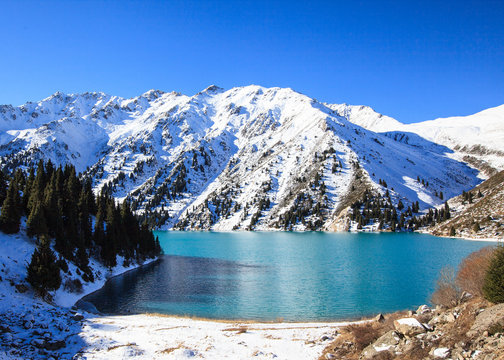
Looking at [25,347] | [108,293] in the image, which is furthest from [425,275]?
[25,347]

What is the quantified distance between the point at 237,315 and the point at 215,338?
15.7m

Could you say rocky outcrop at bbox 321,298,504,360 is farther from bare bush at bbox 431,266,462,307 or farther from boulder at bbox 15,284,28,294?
boulder at bbox 15,284,28,294

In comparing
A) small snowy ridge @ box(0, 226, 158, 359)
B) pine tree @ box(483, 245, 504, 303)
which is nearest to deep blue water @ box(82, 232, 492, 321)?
small snowy ridge @ box(0, 226, 158, 359)

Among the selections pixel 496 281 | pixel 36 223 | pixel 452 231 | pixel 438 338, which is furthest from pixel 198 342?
pixel 452 231

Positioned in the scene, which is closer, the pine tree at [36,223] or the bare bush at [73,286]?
the bare bush at [73,286]

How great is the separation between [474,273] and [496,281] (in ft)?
27.9

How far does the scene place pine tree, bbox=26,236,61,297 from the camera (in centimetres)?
4241

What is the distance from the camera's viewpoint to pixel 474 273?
85.0 ft

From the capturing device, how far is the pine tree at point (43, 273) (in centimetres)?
4241

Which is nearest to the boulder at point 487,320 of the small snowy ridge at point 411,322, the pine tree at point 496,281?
the pine tree at point 496,281

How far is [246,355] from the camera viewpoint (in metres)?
24.1

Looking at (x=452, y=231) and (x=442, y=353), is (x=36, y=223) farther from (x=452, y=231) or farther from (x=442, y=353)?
(x=452, y=231)

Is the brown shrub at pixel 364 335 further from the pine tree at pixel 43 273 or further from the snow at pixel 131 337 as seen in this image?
the pine tree at pixel 43 273

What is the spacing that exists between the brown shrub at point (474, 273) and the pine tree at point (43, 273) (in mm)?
48065
